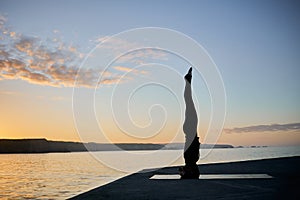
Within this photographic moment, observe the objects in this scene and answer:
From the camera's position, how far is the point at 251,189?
1527 cm

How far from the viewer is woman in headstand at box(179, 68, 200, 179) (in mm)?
21016

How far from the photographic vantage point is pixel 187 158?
69.4 ft

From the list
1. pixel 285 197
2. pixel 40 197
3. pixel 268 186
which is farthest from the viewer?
pixel 40 197

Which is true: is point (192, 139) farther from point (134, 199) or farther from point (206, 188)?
point (134, 199)

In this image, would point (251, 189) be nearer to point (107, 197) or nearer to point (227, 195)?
point (227, 195)

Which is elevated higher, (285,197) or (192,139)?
(192,139)

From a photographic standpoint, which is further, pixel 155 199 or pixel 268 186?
pixel 268 186

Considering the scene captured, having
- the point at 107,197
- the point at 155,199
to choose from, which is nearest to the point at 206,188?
the point at 155,199

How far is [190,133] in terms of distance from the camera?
2119 cm

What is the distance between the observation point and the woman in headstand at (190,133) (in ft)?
A: 68.9

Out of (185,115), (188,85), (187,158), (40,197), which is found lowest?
(40,197)

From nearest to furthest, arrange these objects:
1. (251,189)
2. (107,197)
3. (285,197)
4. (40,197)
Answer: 1. (285,197)
2. (107,197)
3. (251,189)
4. (40,197)

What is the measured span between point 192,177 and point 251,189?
6091 mm

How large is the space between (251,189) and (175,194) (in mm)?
3633
